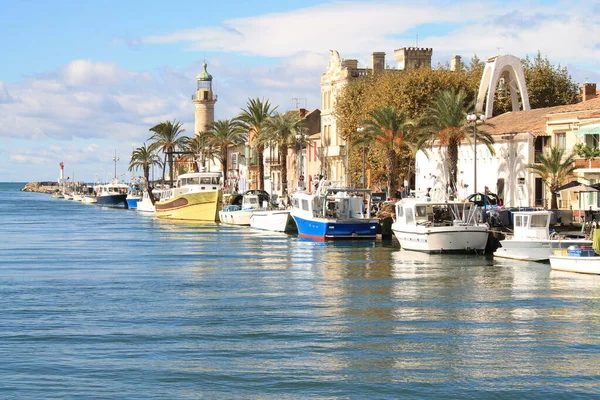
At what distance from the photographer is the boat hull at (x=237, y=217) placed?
9044 centimetres

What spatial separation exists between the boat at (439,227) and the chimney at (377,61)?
4762 cm

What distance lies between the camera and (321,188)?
69875 mm

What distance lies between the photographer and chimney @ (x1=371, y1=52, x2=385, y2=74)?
104312mm

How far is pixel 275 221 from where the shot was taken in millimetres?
80938

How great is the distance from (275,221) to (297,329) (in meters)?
49.9

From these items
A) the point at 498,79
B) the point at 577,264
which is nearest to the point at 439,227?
the point at 577,264

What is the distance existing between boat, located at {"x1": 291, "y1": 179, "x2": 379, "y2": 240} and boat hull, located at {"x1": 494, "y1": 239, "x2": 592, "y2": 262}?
15554 millimetres

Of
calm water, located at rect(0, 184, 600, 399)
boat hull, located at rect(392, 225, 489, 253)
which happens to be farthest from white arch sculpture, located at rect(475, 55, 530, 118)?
calm water, located at rect(0, 184, 600, 399)

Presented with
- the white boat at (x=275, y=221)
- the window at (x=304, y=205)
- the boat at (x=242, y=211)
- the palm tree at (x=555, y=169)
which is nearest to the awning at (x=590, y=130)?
the palm tree at (x=555, y=169)

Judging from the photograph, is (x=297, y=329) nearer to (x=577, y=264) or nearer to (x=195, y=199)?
(x=577, y=264)

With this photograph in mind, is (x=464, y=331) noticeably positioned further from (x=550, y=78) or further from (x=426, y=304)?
(x=550, y=78)

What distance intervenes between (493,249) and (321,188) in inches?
678

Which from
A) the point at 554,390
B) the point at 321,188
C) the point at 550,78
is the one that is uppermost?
the point at 550,78

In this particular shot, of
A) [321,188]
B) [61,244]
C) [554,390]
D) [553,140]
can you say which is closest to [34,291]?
[554,390]
